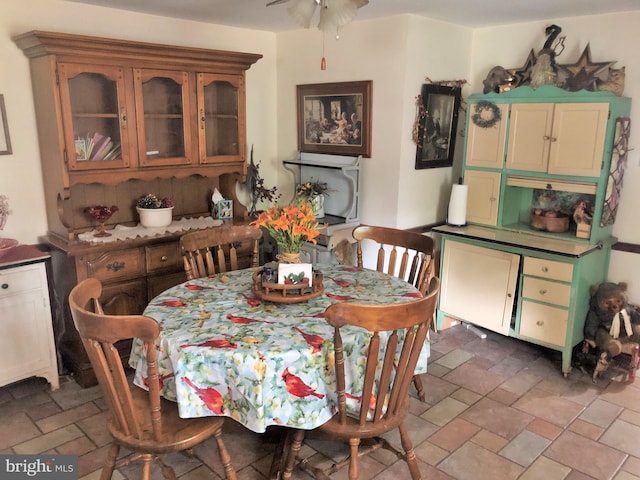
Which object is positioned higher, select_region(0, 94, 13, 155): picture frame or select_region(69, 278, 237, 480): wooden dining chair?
select_region(0, 94, 13, 155): picture frame

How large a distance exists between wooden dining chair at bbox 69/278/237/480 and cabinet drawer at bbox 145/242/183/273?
1130 mm

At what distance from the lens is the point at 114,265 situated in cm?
296

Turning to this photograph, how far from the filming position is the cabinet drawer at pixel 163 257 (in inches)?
121

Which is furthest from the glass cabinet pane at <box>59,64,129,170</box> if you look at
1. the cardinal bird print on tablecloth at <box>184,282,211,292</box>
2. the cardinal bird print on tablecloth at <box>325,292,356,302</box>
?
the cardinal bird print on tablecloth at <box>325,292,356,302</box>

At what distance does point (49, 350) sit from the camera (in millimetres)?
2902

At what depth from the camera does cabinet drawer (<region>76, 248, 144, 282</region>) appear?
2.86 m

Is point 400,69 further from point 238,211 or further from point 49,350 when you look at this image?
point 49,350

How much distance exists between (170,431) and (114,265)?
1415 millimetres

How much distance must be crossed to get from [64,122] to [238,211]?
130 centimetres

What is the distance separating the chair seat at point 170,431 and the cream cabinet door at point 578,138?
2533mm

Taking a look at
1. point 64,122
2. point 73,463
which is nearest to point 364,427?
point 73,463

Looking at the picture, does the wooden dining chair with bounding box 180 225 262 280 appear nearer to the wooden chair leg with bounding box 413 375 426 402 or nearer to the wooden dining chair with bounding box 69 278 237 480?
the wooden dining chair with bounding box 69 278 237 480

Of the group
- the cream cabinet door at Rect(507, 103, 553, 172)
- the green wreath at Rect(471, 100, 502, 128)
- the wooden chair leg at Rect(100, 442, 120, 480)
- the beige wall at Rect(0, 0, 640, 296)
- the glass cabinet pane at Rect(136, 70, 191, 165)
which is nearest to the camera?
the wooden chair leg at Rect(100, 442, 120, 480)

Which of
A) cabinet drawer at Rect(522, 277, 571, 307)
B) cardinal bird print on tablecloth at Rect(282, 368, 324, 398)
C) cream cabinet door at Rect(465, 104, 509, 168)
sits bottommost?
cabinet drawer at Rect(522, 277, 571, 307)
